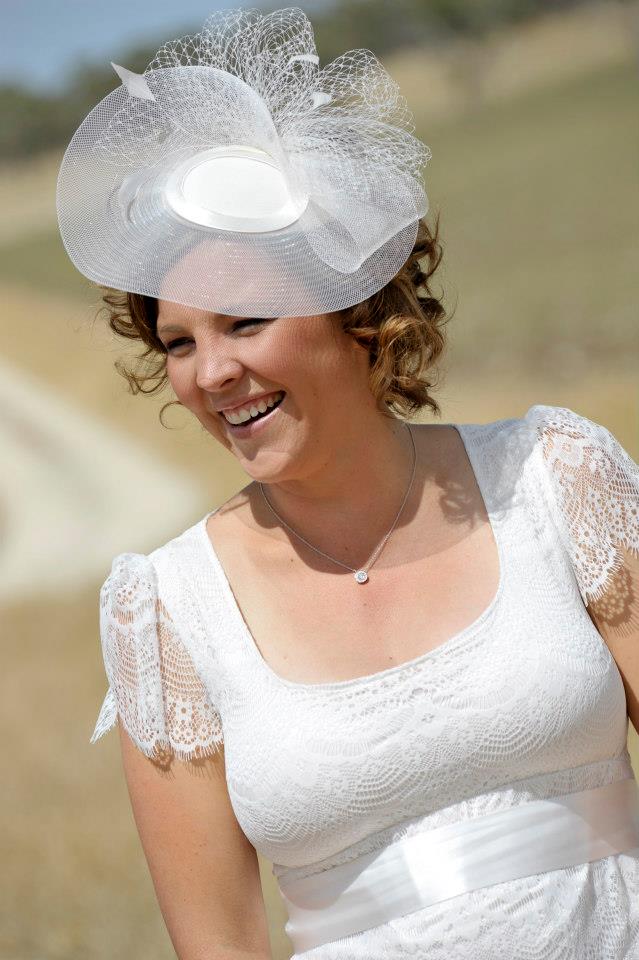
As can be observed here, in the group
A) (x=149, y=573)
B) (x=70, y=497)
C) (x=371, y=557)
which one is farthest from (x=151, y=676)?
(x=70, y=497)

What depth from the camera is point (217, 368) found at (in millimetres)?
1896

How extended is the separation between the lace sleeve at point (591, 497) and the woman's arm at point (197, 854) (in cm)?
64

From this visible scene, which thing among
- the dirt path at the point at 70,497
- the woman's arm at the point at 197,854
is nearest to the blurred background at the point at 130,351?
the dirt path at the point at 70,497

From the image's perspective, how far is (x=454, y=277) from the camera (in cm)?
1362

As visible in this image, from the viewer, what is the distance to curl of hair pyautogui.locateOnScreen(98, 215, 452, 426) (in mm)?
2068

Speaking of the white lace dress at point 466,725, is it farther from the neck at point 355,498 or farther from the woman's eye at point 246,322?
the woman's eye at point 246,322

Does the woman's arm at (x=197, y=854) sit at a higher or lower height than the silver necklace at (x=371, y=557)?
lower

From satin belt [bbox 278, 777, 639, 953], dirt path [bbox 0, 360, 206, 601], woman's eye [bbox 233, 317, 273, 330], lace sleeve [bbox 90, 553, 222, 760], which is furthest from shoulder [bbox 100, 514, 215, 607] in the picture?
dirt path [bbox 0, 360, 206, 601]

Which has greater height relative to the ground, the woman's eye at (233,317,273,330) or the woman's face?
the woman's eye at (233,317,273,330)

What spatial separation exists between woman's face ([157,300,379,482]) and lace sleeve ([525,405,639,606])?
13.6 inches

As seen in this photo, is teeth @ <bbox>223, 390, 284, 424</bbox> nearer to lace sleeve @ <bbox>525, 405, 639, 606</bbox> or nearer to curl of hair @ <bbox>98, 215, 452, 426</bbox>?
curl of hair @ <bbox>98, 215, 452, 426</bbox>

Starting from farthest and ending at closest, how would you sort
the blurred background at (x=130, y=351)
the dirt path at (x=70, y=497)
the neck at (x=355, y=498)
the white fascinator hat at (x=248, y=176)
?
the dirt path at (x=70, y=497) → the blurred background at (x=130, y=351) → the neck at (x=355, y=498) → the white fascinator hat at (x=248, y=176)

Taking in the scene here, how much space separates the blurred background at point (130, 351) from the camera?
16.5ft

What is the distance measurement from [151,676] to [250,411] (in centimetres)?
45
